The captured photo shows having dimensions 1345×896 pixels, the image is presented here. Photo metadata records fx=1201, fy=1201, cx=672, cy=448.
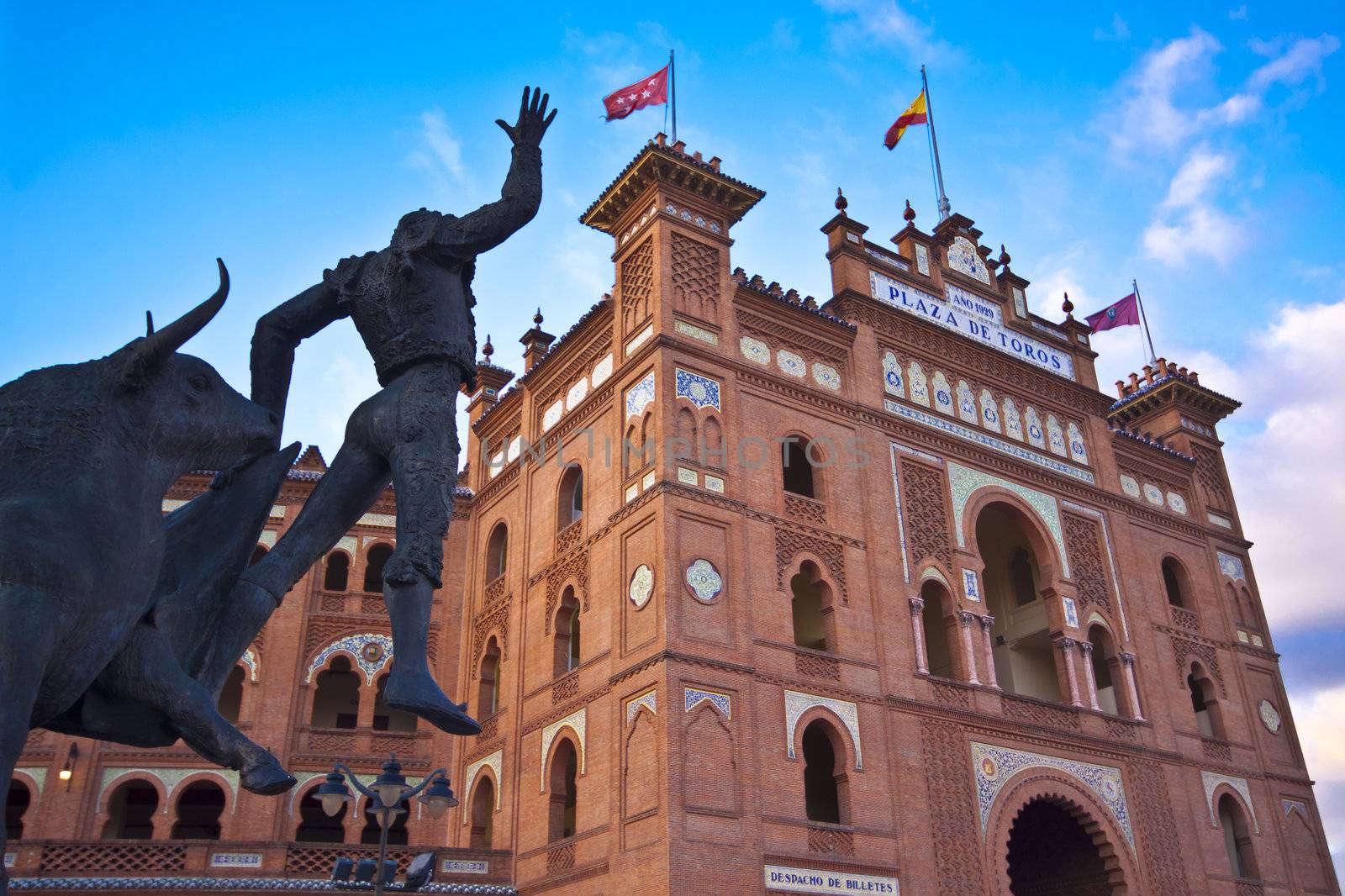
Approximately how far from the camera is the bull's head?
2709 mm

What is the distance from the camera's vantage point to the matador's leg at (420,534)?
8.52 feet

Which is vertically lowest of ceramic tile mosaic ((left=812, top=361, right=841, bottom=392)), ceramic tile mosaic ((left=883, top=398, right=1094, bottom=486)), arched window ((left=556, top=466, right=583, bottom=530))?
arched window ((left=556, top=466, right=583, bottom=530))

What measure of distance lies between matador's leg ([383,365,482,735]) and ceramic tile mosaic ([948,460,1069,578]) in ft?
53.0

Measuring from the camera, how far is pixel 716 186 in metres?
18.2

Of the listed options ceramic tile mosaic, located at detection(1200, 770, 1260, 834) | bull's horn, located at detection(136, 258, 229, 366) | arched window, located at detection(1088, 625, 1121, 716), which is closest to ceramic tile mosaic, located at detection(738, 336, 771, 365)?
arched window, located at detection(1088, 625, 1121, 716)

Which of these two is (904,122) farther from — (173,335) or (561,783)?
(173,335)

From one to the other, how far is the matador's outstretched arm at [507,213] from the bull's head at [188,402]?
0.61 metres

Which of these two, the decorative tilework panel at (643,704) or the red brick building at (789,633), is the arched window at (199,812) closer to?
the red brick building at (789,633)

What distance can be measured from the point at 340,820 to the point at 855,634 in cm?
908

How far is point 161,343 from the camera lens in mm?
2707

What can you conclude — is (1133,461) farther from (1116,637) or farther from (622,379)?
(622,379)

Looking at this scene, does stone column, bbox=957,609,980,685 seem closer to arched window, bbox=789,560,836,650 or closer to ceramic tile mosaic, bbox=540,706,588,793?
arched window, bbox=789,560,836,650

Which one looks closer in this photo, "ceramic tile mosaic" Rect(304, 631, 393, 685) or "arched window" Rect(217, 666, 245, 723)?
"arched window" Rect(217, 666, 245, 723)

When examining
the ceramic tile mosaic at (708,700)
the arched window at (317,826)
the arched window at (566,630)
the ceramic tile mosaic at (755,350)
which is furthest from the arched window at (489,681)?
the ceramic tile mosaic at (755,350)
